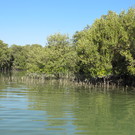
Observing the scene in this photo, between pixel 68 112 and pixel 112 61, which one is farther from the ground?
pixel 112 61

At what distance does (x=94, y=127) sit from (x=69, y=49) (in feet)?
117

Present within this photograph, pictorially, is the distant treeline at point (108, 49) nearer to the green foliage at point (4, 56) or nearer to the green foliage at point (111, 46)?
the green foliage at point (111, 46)

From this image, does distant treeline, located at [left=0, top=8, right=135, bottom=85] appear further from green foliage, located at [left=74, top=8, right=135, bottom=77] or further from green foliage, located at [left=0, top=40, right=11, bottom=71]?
green foliage, located at [left=0, top=40, right=11, bottom=71]

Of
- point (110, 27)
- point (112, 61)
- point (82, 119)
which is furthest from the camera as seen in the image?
point (112, 61)

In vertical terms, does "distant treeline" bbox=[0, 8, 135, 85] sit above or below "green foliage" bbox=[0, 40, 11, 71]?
below

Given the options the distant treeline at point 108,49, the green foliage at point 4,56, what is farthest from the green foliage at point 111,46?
the green foliage at point 4,56

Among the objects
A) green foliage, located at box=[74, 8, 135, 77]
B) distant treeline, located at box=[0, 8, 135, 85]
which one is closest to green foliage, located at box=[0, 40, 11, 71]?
distant treeline, located at box=[0, 8, 135, 85]

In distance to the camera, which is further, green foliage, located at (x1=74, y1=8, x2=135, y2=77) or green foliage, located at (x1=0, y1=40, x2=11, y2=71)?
green foliage, located at (x1=0, y1=40, x2=11, y2=71)


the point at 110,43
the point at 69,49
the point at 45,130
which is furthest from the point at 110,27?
the point at 45,130

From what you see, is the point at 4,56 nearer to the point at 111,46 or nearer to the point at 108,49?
the point at 108,49

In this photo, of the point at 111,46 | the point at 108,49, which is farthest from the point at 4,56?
→ the point at 111,46

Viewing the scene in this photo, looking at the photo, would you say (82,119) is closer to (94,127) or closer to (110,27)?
(94,127)

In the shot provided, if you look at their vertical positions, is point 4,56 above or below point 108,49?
above

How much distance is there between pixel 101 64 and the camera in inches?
1048
